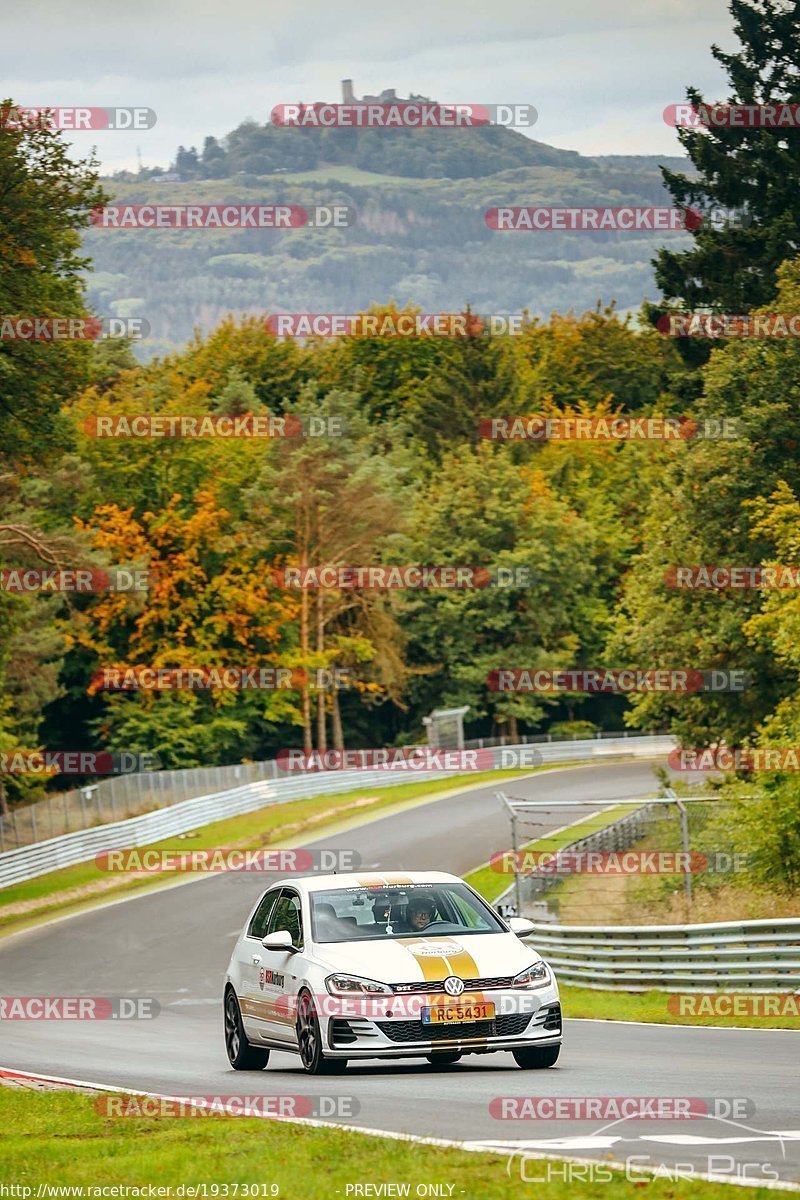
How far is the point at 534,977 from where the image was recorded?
43.2 ft

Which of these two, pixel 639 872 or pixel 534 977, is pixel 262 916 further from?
pixel 639 872

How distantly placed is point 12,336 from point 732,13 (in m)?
28.5

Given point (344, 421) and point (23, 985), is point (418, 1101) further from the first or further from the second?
point (344, 421)

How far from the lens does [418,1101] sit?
11.5 metres

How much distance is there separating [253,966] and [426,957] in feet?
7.42

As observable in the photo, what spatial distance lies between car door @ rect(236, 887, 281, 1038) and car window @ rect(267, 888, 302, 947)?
4.7 inches

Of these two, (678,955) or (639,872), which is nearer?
(678,955)

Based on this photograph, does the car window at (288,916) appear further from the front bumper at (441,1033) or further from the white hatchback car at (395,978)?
the front bumper at (441,1033)

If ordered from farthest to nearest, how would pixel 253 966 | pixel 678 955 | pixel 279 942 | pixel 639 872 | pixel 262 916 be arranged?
pixel 639 872, pixel 678 955, pixel 262 916, pixel 253 966, pixel 279 942

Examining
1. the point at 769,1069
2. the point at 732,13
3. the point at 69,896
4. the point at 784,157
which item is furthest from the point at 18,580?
the point at 769,1069

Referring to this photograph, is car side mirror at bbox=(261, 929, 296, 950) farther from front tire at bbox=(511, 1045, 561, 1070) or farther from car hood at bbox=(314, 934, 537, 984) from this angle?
front tire at bbox=(511, 1045, 561, 1070)

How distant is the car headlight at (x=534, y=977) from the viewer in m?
13.0

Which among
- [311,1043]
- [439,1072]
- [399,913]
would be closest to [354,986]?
[311,1043]

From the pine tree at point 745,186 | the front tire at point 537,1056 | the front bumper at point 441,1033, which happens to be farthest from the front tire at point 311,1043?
the pine tree at point 745,186
